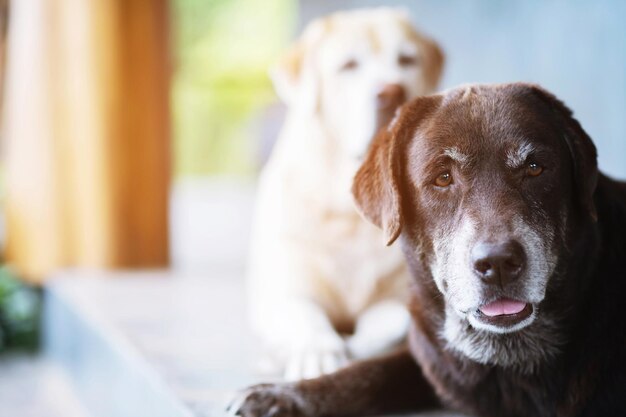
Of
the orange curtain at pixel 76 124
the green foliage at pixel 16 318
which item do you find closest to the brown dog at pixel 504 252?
the green foliage at pixel 16 318

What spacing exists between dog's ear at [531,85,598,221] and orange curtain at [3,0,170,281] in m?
3.49

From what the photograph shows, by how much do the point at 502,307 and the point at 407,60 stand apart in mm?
1253

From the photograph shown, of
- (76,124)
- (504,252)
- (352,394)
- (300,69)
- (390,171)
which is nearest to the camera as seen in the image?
(504,252)

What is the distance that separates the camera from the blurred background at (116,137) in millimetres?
2928

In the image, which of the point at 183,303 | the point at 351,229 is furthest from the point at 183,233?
the point at 351,229

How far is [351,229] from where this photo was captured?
2.38 metres

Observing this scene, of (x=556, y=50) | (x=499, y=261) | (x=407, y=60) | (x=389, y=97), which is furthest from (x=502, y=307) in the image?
(x=556, y=50)

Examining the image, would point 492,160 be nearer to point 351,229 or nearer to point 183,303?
point 351,229

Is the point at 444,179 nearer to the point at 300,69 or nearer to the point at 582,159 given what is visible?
the point at 582,159

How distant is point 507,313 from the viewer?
141 centimetres

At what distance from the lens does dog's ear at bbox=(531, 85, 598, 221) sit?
145 centimetres

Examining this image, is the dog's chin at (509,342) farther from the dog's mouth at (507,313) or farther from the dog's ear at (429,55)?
the dog's ear at (429,55)

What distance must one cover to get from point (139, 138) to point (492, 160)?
3507mm

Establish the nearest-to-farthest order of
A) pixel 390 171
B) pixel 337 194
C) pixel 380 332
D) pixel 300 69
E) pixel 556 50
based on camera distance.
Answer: pixel 390 171 < pixel 380 332 < pixel 337 194 < pixel 300 69 < pixel 556 50
